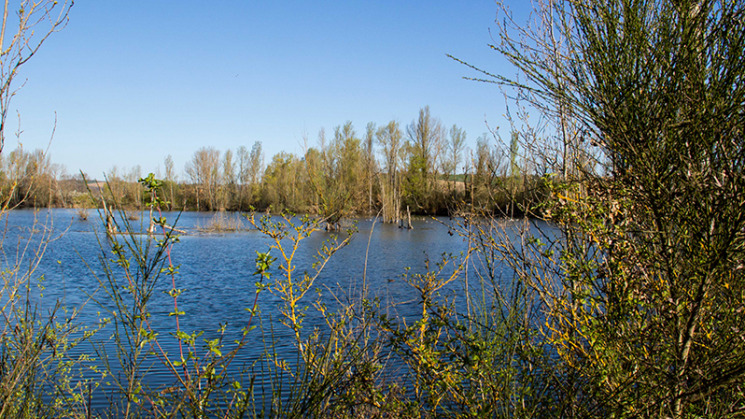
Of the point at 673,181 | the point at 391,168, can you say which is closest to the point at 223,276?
the point at 673,181

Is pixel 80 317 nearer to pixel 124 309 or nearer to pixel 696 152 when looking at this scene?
pixel 124 309

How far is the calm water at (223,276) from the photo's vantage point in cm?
739

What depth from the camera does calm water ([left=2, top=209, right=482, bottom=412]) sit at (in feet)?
24.2

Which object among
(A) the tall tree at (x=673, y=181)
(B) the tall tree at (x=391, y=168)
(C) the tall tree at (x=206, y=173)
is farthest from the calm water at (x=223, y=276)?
(C) the tall tree at (x=206, y=173)

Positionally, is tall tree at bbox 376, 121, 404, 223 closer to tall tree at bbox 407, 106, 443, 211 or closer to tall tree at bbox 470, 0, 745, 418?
tall tree at bbox 407, 106, 443, 211

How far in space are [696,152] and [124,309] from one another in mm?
2189

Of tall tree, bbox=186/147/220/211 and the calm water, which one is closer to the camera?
the calm water

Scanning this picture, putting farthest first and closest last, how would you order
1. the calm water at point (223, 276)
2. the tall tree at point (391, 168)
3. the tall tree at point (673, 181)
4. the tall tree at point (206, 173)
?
the tall tree at point (206, 173) < the tall tree at point (391, 168) < the calm water at point (223, 276) < the tall tree at point (673, 181)

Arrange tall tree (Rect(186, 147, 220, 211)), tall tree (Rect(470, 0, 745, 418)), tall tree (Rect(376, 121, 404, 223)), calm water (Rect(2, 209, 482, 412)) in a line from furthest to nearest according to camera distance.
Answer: tall tree (Rect(186, 147, 220, 211)) → tall tree (Rect(376, 121, 404, 223)) → calm water (Rect(2, 209, 482, 412)) → tall tree (Rect(470, 0, 745, 418))

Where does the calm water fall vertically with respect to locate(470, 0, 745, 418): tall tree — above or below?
below

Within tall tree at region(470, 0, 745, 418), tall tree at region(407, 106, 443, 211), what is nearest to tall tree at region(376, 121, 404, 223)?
tall tree at region(407, 106, 443, 211)

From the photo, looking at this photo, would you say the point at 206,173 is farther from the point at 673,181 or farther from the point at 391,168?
the point at 673,181

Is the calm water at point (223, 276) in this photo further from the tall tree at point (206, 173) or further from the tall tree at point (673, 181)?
the tall tree at point (206, 173)

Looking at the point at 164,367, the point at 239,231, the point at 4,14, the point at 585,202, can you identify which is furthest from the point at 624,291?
the point at 239,231
